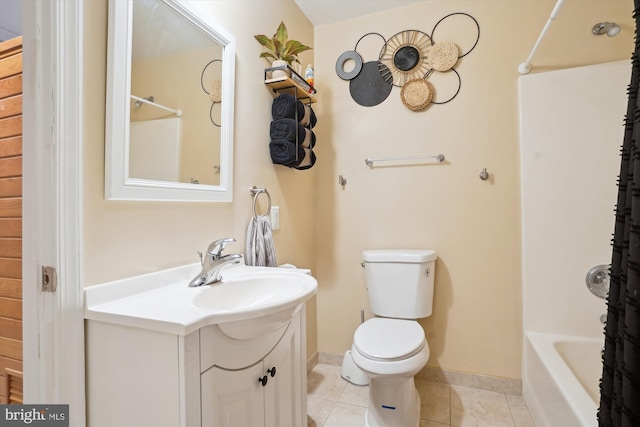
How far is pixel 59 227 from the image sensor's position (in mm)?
816

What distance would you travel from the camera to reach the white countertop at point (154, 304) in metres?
0.76

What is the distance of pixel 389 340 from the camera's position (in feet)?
5.07

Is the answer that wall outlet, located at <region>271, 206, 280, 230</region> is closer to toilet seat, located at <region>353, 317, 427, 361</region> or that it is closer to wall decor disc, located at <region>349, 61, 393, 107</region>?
toilet seat, located at <region>353, 317, 427, 361</region>

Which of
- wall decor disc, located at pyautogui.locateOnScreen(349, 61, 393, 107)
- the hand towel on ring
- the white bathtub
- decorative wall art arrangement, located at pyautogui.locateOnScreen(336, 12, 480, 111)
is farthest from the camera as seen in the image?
wall decor disc, located at pyautogui.locateOnScreen(349, 61, 393, 107)

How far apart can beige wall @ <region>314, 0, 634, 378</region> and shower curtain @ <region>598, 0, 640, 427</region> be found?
1093 millimetres

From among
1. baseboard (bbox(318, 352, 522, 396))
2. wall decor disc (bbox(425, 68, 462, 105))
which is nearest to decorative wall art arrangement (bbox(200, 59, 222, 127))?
wall decor disc (bbox(425, 68, 462, 105))

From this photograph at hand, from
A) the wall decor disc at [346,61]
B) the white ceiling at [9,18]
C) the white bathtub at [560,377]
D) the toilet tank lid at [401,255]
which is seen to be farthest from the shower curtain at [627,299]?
the white ceiling at [9,18]

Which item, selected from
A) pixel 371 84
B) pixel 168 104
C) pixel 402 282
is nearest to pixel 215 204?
pixel 168 104

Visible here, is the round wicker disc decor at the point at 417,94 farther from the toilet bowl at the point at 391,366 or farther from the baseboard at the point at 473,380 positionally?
the baseboard at the point at 473,380

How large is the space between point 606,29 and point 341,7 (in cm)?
147

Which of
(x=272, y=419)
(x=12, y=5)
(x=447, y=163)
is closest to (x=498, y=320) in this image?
(x=447, y=163)

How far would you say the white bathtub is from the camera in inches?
47.8

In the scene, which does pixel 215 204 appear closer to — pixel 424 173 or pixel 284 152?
pixel 284 152

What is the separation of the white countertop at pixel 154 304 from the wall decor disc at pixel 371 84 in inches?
60.4
